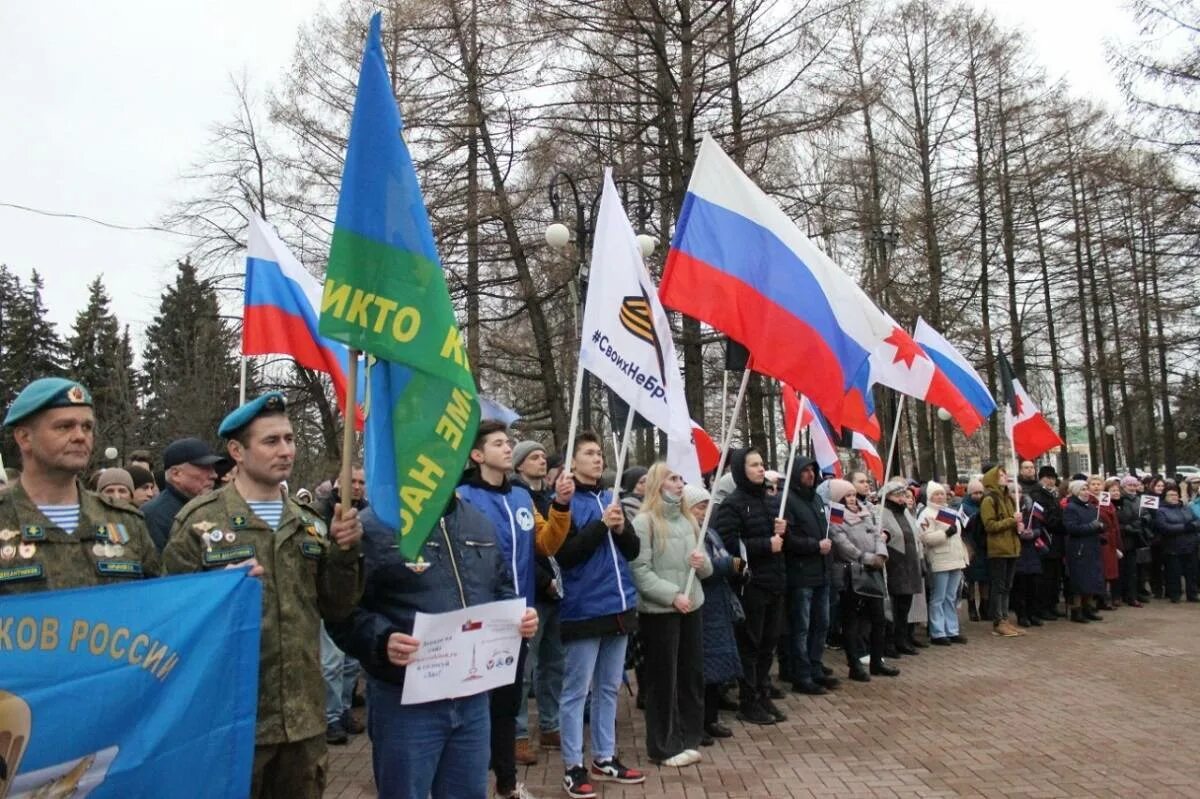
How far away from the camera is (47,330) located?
51.0 metres

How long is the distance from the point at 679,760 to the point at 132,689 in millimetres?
4243

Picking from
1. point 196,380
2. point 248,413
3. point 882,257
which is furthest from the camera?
point 196,380

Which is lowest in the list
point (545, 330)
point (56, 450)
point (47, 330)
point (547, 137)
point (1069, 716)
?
point (1069, 716)

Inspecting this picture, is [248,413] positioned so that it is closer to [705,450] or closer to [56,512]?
[56,512]

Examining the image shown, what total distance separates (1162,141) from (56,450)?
852 inches

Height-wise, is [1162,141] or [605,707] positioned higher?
[1162,141]

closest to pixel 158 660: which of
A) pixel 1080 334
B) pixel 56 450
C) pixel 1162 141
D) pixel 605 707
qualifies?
pixel 56 450

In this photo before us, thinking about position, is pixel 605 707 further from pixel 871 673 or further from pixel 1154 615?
pixel 1154 615

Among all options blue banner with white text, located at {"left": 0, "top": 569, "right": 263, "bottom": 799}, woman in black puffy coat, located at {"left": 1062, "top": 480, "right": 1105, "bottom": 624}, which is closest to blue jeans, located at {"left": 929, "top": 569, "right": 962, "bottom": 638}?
woman in black puffy coat, located at {"left": 1062, "top": 480, "right": 1105, "bottom": 624}

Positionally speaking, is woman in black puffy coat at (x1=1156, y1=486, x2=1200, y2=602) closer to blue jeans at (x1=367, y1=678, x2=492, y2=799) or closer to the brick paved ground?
the brick paved ground

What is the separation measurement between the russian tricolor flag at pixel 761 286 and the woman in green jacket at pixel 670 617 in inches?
43.1

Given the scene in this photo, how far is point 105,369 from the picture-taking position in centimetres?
4503

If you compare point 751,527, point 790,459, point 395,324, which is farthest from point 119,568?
point 751,527

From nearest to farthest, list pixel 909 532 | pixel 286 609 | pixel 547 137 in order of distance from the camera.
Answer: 1. pixel 286 609
2. pixel 909 532
3. pixel 547 137
